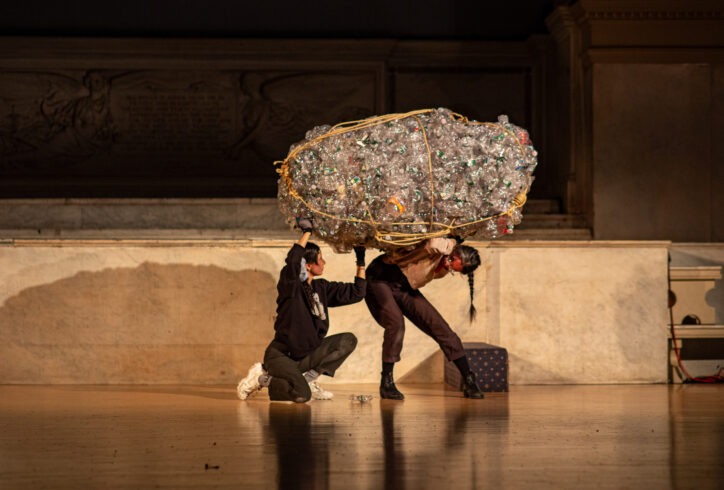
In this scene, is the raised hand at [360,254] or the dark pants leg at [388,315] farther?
the dark pants leg at [388,315]

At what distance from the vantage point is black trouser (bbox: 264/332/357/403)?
7.01 meters

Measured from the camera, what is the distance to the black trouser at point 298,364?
23.0 feet

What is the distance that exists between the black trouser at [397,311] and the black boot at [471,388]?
0.19m

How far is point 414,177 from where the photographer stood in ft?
→ 20.4

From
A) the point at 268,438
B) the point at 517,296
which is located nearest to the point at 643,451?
the point at 268,438

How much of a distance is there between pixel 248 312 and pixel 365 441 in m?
3.44

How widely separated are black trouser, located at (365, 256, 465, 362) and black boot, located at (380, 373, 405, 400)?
0.15 meters

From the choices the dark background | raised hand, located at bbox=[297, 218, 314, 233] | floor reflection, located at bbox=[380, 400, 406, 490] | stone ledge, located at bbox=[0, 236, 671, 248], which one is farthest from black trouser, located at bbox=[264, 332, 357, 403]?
the dark background

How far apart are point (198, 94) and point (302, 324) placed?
6.87m

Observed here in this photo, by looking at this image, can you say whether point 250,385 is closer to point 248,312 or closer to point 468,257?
point 248,312

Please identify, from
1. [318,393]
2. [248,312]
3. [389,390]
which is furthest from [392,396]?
[248,312]

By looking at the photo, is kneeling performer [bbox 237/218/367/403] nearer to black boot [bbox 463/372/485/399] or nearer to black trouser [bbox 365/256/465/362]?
black trouser [bbox 365/256/465/362]

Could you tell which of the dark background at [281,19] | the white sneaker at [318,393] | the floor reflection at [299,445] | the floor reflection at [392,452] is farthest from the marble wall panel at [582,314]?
the dark background at [281,19]

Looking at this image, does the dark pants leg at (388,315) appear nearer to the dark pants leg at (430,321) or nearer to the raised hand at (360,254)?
the dark pants leg at (430,321)
